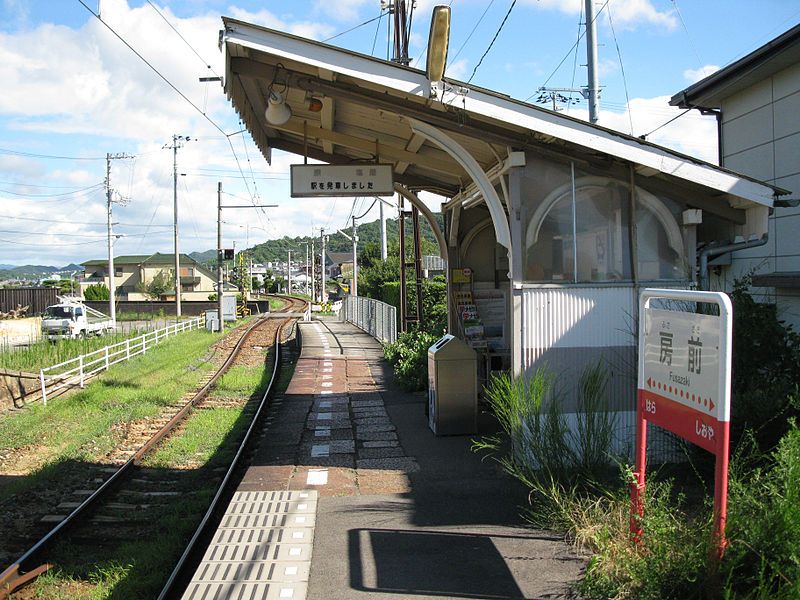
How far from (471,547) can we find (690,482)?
2615mm

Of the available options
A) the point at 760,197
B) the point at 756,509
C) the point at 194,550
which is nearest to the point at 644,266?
the point at 760,197

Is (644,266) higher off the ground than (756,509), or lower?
higher

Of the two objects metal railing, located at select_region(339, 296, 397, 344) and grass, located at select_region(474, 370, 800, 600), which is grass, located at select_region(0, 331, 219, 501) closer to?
metal railing, located at select_region(339, 296, 397, 344)

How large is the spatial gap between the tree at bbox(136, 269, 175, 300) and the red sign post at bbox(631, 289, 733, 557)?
7577cm

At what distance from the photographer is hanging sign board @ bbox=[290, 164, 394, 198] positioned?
405 inches

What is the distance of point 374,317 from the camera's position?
30.1m

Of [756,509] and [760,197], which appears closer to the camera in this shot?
[756,509]

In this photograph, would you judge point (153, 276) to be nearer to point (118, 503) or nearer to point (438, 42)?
point (118, 503)

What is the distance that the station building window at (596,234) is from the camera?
8086 millimetres

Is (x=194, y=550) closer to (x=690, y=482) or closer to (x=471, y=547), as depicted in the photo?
(x=471, y=547)

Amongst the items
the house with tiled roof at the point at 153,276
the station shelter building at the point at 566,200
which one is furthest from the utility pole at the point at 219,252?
the house with tiled roof at the point at 153,276

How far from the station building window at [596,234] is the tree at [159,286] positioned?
72.8 m

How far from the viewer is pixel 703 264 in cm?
830

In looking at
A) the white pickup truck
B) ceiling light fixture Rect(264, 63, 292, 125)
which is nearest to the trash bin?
ceiling light fixture Rect(264, 63, 292, 125)
